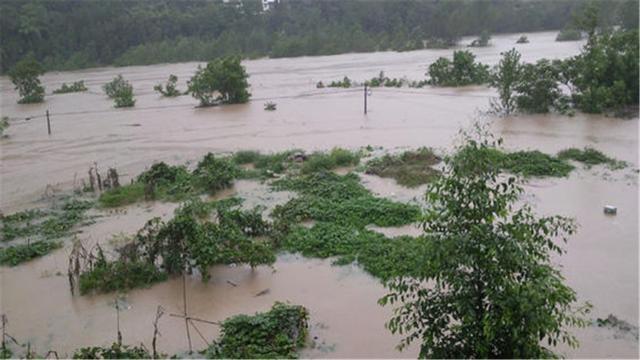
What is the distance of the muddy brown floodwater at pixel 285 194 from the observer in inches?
267

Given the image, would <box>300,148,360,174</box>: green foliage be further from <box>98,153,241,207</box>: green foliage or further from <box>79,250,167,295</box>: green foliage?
<box>79,250,167,295</box>: green foliage

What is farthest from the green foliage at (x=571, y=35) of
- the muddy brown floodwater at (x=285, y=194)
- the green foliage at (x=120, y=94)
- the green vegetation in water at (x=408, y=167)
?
the green vegetation in water at (x=408, y=167)

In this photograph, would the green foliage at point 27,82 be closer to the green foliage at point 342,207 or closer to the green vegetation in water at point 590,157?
the green foliage at point 342,207

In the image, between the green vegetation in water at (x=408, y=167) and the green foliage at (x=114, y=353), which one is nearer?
the green foliage at (x=114, y=353)

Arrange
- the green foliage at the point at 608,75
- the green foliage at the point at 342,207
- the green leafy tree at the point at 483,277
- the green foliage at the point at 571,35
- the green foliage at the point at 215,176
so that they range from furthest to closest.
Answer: the green foliage at the point at 571,35 < the green foliage at the point at 608,75 < the green foliage at the point at 215,176 < the green foliage at the point at 342,207 < the green leafy tree at the point at 483,277

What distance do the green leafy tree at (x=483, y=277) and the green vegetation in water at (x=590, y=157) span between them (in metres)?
8.83

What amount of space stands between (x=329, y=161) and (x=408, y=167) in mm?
1595

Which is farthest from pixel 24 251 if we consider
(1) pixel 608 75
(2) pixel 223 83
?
(1) pixel 608 75

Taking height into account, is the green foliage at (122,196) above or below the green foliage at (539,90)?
below

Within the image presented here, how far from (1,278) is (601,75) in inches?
593

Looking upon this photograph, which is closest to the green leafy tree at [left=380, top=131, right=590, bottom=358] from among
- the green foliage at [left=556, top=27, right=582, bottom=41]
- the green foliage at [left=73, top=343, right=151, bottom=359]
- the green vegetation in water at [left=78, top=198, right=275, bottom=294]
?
the green foliage at [left=73, top=343, right=151, bottom=359]

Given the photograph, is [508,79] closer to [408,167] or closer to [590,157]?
[590,157]

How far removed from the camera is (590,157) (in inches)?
480

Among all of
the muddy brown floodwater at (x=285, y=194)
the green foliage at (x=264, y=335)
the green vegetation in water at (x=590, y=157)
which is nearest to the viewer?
→ the green foliage at (x=264, y=335)
